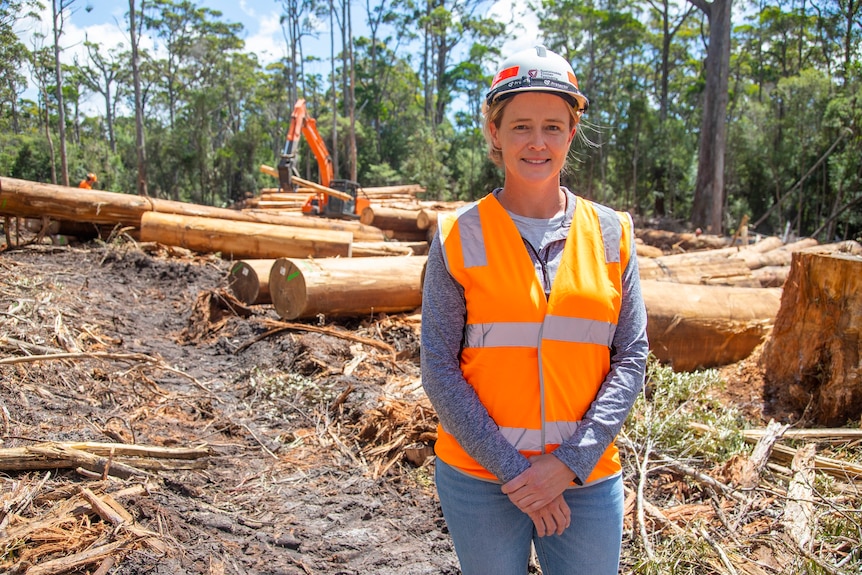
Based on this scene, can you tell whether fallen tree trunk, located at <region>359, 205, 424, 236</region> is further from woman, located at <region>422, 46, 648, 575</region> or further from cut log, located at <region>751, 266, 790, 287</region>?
woman, located at <region>422, 46, 648, 575</region>

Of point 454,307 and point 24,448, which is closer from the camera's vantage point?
point 454,307

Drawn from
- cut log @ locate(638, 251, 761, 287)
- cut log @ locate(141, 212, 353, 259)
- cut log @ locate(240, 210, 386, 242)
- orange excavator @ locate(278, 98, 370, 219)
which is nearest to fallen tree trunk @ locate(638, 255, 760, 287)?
cut log @ locate(638, 251, 761, 287)

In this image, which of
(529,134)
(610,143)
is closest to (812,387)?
(529,134)

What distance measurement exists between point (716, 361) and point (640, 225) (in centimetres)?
2000

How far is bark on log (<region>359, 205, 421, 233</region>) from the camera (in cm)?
1259

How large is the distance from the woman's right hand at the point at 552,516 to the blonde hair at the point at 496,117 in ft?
3.02

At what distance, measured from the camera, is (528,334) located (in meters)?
1.58

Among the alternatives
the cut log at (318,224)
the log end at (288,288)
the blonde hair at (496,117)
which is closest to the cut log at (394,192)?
the cut log at (318,224)

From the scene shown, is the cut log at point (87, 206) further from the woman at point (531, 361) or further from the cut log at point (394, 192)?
the cut log at point (394, 192)

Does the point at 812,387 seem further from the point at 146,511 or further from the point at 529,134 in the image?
the point at 146,511

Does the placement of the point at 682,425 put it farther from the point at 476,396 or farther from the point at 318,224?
the point at 318,224

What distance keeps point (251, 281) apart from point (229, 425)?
10.2 ft

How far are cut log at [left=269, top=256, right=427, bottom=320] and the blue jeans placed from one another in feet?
16.6

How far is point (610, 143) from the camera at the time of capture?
27.8 m
